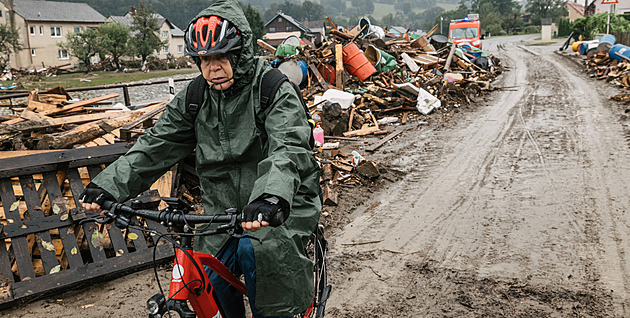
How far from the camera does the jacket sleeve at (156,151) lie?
274 centimetres

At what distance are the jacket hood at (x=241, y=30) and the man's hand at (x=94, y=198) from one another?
0.92m

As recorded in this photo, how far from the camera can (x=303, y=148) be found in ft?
8.57

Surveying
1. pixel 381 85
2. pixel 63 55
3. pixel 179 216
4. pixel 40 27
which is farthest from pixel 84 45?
pixel 179 216

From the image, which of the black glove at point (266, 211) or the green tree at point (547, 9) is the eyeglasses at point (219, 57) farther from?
the green tree at point (547, 9)

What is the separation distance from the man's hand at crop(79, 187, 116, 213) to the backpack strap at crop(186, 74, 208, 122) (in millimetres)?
668

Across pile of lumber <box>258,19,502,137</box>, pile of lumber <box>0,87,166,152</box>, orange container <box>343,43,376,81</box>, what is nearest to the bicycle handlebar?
pile of lumber <box>0,87,166,152</box>

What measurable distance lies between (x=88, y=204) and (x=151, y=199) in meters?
3.32

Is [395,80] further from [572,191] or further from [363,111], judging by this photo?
[572,191]

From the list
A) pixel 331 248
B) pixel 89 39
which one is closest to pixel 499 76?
→ pixel 331 248

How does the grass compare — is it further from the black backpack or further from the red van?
the black backpack

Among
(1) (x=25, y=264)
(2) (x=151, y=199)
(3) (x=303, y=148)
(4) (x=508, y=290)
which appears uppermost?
(3) (x=303, y=148)

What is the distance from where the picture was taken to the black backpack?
2.74m

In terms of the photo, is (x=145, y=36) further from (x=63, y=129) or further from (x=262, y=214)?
(x=262, y=214)

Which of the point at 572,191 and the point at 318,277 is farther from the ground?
the point at 318,277
